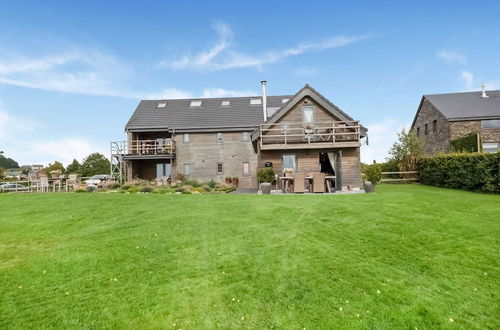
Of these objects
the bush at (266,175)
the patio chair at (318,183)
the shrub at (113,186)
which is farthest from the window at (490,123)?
the shrub at (113,186)

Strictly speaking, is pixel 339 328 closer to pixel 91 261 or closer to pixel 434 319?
pixel 434 319

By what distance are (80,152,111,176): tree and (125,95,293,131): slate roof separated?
37.0 meters

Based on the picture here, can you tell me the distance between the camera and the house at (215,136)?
1980 cm

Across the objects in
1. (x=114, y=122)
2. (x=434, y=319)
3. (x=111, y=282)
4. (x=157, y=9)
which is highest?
(x=157, y=9)

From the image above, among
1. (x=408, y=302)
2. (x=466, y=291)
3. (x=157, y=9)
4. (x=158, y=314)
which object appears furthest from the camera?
(x=157, y=9)

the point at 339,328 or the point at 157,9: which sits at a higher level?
the point at 157,9

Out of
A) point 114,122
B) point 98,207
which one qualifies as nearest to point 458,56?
point 98,207

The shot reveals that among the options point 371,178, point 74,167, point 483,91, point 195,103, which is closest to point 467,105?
point 483,91

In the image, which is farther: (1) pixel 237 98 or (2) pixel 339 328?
(1) pixel 237 98

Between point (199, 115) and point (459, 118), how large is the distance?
88.8 ft

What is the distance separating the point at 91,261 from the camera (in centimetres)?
577

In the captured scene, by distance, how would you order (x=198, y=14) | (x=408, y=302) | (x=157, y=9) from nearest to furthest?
(x=408, y=302), (x=157, y=9), (x=198, y=14)

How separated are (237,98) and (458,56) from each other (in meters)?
21.1

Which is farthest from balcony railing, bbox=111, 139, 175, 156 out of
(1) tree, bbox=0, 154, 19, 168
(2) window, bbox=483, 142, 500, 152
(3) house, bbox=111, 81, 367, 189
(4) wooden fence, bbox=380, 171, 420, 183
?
(1) tree, bbox=0, 154, 19, 168
